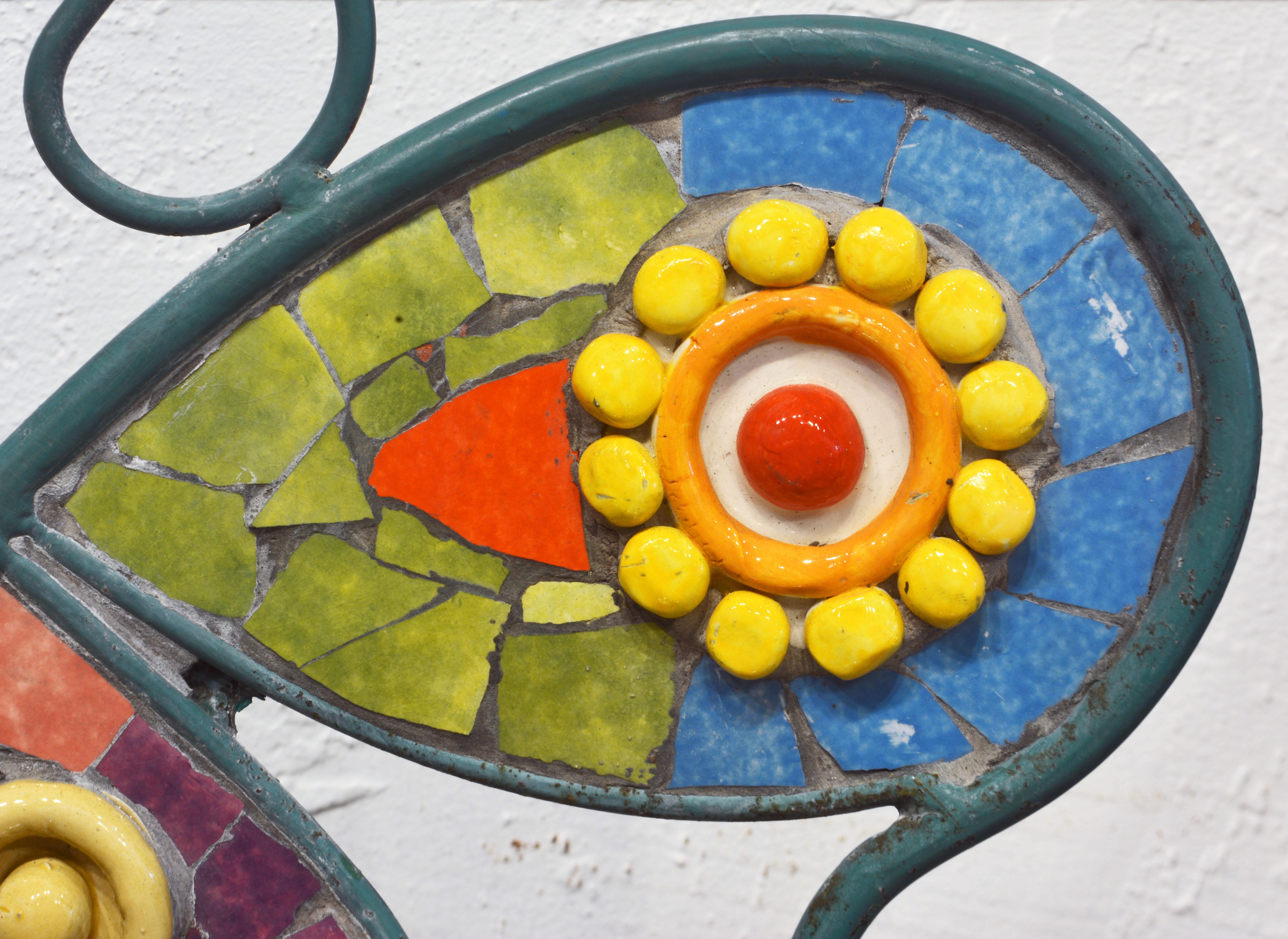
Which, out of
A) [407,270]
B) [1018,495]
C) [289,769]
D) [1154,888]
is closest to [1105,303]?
[1018,495]

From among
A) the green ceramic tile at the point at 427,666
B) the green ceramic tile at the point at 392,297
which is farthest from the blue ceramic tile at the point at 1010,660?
the green ceramic tile at the point at 392,297

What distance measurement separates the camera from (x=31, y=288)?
1.38m

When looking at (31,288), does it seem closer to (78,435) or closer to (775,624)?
(78,435)

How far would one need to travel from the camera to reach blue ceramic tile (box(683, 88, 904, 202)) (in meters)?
0.79

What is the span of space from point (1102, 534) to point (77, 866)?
848 mm

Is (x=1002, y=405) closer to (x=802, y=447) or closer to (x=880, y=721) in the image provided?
(x=802, y=447)

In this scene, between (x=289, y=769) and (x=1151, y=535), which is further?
(x=289, y=769)

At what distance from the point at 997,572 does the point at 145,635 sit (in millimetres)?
703

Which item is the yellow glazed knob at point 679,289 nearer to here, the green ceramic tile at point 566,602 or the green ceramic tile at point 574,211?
the green ceramic tile at point 574,211

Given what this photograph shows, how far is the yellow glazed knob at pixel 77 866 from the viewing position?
28.2 inches

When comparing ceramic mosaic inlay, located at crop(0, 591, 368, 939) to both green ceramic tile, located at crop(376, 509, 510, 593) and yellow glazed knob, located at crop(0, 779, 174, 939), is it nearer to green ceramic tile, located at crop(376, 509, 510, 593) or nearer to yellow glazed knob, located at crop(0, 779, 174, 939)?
yellow glazed knob, located at crop(0, 779, 174, 939)

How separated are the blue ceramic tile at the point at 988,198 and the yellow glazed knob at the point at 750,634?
0.33 m

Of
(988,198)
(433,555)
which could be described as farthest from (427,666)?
(988,198)

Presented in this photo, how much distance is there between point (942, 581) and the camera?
747 millimetres
